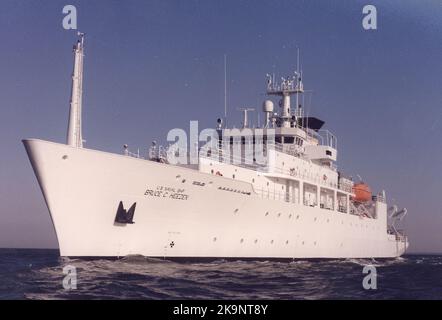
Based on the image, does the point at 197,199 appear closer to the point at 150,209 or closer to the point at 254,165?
the point at 150,209

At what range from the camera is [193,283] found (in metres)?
19.5

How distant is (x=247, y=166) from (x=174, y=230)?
9.81 metres

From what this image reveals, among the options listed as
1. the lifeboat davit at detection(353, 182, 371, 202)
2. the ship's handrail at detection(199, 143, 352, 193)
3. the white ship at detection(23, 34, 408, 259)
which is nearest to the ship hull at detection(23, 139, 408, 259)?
the white ship at detection(23, 34, 408, 259)

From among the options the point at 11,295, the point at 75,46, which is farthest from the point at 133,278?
the point at 75,46

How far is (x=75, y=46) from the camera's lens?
23.7 meters

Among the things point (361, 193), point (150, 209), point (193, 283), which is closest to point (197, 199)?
point (150, 209)

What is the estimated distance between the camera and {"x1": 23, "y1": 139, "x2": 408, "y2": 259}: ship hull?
22.3 meters

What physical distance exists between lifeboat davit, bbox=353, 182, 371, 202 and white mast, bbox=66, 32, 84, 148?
30302mm

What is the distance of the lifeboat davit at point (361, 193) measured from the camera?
4759 cm

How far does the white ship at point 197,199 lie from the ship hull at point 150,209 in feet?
0.14

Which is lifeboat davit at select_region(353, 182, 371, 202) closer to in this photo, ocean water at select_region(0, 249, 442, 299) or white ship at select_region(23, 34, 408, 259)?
white ship at select_region(23, 34, 408, 259)

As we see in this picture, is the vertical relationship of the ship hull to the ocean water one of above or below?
above

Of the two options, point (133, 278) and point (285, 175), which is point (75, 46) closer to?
point (133, 278)

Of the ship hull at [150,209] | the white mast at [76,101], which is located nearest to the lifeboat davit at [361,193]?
the ship hull at [150,209]
